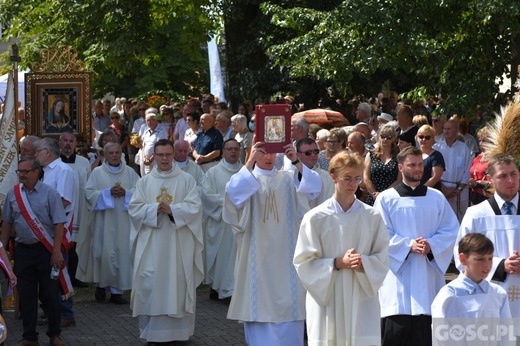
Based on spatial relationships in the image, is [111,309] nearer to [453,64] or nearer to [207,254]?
[207,254]

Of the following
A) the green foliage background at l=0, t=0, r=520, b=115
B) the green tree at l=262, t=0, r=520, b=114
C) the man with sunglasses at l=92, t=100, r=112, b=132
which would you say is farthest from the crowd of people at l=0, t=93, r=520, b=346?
the man with sunglasses at l=92, t=100, r=112, b=132

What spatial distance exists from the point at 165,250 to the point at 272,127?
7.30 ft

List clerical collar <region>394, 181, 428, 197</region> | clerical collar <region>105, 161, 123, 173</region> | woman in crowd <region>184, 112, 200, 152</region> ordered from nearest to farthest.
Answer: clerical collar <region>394, 181, 428, 197</region> → clerical collar <region>105, 161, 123, 173</region> → woman in crowd <region>184, 112, 200, 152</region>

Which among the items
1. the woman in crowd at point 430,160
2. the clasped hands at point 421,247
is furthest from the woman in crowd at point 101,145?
the clasped hands at point 421,247

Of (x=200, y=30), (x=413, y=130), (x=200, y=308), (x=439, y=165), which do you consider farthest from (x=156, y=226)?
(x=200, y=30)

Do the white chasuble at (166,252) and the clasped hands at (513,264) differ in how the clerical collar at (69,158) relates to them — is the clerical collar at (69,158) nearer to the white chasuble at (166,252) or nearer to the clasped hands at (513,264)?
the white chasuble at (166,252)

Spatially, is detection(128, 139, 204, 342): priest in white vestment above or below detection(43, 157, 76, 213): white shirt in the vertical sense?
below

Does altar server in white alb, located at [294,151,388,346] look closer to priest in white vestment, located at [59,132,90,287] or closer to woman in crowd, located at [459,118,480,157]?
priest in white vestment, located at [59,132,90,287]

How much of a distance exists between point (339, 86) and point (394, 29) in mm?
1937

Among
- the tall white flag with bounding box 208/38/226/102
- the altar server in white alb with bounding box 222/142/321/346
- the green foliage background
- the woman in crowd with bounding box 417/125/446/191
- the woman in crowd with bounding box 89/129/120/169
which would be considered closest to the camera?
the altar server in white alb with bounding box 222/142/321/346

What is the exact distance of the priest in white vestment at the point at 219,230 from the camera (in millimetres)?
12859

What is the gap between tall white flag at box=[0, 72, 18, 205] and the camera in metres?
11.9

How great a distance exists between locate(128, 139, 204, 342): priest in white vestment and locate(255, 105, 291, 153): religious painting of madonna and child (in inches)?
72.7

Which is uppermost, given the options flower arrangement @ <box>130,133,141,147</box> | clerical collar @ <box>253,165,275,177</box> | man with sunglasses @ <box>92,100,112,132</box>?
man with sunglasses @ <box>92,100,112,132</box>
